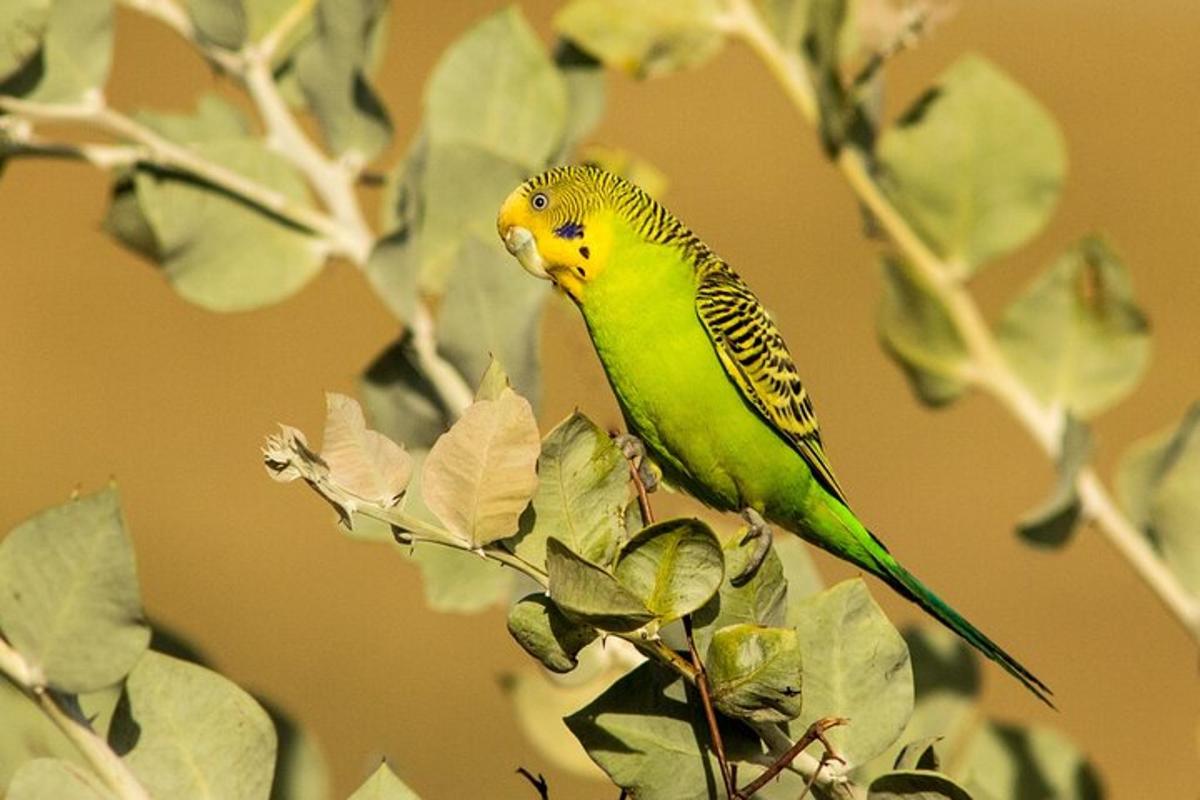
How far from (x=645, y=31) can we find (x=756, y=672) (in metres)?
0.99

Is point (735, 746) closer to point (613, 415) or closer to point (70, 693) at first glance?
point (70, 693)

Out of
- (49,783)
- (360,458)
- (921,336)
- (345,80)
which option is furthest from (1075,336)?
(49,783)

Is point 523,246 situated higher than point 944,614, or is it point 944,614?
point 523,246

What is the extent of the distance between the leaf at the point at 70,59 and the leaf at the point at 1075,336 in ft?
3.09

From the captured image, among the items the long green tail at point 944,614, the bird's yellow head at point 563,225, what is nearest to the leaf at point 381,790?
the long green tail at point 944,614

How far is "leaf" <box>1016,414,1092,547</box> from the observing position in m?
1.64

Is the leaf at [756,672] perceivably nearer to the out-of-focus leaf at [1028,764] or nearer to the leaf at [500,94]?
the out-of-focus leaf at [1028,764]

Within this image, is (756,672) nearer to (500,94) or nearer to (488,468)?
(488,468)

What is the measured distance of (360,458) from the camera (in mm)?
1012

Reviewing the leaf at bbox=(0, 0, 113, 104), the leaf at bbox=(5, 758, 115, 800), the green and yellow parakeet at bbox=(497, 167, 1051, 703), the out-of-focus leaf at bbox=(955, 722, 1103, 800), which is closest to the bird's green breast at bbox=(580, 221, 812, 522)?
the green and yellow parakeet at bbox=(497, 167, 1051, 703)

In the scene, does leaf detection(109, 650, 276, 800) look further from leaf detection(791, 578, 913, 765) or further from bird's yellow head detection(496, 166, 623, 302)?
bird's yellow head detection(496, 166, 623, 302)

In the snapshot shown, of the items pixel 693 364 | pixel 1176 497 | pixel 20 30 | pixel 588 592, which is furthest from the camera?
pixel 693 364

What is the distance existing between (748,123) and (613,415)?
8303 mm

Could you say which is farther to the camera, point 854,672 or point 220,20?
point 220,20
